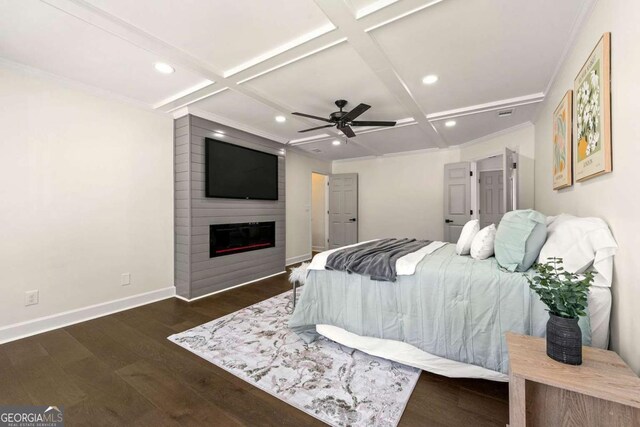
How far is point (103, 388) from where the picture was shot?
69.0 inches

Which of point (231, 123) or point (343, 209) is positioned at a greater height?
point (231, 123)

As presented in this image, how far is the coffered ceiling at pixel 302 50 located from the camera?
5.82 feet

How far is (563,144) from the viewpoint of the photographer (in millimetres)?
2320

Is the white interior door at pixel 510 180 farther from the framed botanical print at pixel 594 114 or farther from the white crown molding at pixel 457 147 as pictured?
the framed botanical print at pixel 594 114

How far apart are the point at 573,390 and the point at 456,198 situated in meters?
4.47

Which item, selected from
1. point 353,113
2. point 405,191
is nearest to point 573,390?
point 353,113

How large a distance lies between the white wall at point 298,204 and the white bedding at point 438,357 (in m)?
3.44

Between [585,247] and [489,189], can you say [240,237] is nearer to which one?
[585,247]

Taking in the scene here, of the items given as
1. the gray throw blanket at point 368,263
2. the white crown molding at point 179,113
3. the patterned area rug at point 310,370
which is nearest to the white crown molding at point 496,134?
the gray throw blanket at point 368,263

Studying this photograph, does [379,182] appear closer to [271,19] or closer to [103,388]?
[271,19]

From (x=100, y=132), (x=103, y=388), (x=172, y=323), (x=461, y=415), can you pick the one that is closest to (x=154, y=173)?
(x=100, y=132)

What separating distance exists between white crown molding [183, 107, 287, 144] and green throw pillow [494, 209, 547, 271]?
369cm

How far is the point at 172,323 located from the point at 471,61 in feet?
12.9

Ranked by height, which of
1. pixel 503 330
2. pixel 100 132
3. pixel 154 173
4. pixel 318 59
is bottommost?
pixel 503 330
